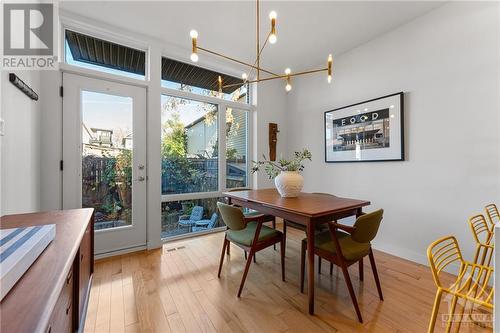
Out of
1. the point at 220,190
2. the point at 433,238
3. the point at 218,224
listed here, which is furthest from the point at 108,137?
the point at 433,238

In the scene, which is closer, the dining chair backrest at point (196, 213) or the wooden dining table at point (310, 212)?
the wooden dining table at point (310, 212)

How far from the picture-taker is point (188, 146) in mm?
3381

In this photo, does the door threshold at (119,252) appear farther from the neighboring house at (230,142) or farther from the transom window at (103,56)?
the transom window at (103,56)

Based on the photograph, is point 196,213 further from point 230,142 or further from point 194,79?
point 194,79

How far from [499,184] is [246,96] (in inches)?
137

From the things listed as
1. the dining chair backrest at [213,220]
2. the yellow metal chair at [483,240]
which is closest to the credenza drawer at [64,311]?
the yellow metal chair at [483,240]

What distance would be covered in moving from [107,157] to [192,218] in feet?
4.92

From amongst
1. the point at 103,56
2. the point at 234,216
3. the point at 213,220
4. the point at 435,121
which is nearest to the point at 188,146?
the point at 213,220

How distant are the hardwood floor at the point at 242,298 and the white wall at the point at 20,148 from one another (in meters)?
1.00

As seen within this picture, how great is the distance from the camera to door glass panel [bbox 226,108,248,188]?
3799 millimetres

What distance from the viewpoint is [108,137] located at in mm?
2703

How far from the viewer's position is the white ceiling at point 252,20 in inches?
90.8

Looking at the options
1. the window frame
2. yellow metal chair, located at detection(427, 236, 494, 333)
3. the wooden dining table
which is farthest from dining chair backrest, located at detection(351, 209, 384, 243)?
the window frame

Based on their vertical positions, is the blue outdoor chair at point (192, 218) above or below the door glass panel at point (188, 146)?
below
